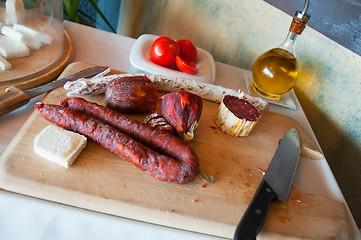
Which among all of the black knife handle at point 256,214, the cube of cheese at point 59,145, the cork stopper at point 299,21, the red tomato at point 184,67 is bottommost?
the cube of cheese at point 59,145

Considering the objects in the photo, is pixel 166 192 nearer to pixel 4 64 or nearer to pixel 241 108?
pixel 241 108

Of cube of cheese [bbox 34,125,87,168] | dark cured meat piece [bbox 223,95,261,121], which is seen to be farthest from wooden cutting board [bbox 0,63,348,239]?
dark cured meat piece [bbox 223,95,261,121]

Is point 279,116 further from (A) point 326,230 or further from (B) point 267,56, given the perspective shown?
(A) point 326,230

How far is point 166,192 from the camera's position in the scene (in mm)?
882

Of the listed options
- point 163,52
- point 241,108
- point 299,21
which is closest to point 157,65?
point 163,52


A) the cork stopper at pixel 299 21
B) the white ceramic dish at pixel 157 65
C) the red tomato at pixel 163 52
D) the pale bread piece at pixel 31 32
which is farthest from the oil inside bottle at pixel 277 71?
the pale bread piece at pixel 31 32

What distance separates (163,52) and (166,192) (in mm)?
899

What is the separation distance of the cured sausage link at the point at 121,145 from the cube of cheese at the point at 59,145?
0.16 ft

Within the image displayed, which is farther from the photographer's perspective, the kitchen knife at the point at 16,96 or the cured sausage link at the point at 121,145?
the kitchen knife at the point at 16,96

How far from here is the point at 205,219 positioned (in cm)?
84

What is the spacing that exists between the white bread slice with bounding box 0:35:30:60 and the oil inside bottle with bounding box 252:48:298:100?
125 centimetres

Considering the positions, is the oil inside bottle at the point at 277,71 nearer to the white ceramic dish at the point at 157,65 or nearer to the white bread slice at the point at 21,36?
the white ceramic dish at the point at 157,65

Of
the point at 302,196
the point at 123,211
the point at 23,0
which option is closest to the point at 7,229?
the point at 123,211

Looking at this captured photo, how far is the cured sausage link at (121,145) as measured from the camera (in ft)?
2.87
